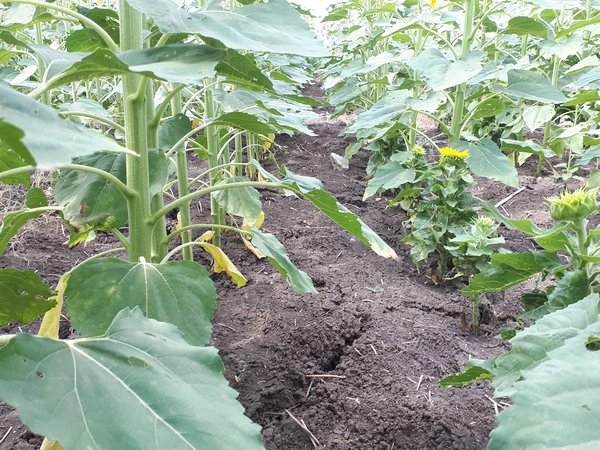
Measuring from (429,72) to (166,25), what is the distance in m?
1.71

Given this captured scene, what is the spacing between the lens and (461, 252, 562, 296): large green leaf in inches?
49.4

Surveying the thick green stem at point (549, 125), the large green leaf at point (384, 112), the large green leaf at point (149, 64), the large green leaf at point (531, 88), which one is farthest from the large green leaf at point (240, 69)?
the thick green stem at point (549, 125)

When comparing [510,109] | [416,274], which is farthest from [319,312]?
[510,109]

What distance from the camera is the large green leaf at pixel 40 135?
1.53ft

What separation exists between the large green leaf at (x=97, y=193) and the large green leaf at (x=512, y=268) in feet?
2.88

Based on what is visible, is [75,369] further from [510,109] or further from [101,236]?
[510,109]

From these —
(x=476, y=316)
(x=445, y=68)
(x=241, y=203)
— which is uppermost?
(x=445, y=68)

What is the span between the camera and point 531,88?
A: 2650mm

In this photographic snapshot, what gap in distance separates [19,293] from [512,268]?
47.0 inches

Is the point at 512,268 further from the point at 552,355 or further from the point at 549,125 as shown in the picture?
the point at 549,125

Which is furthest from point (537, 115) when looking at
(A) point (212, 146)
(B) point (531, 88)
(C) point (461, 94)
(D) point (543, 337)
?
(D) point (543, 337)

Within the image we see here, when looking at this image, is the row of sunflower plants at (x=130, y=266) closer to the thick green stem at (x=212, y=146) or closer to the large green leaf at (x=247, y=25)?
the large green leaf at (x=247, y=25)

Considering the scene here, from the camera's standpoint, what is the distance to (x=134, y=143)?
1.33m

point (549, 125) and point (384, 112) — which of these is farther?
point (549, 125)
